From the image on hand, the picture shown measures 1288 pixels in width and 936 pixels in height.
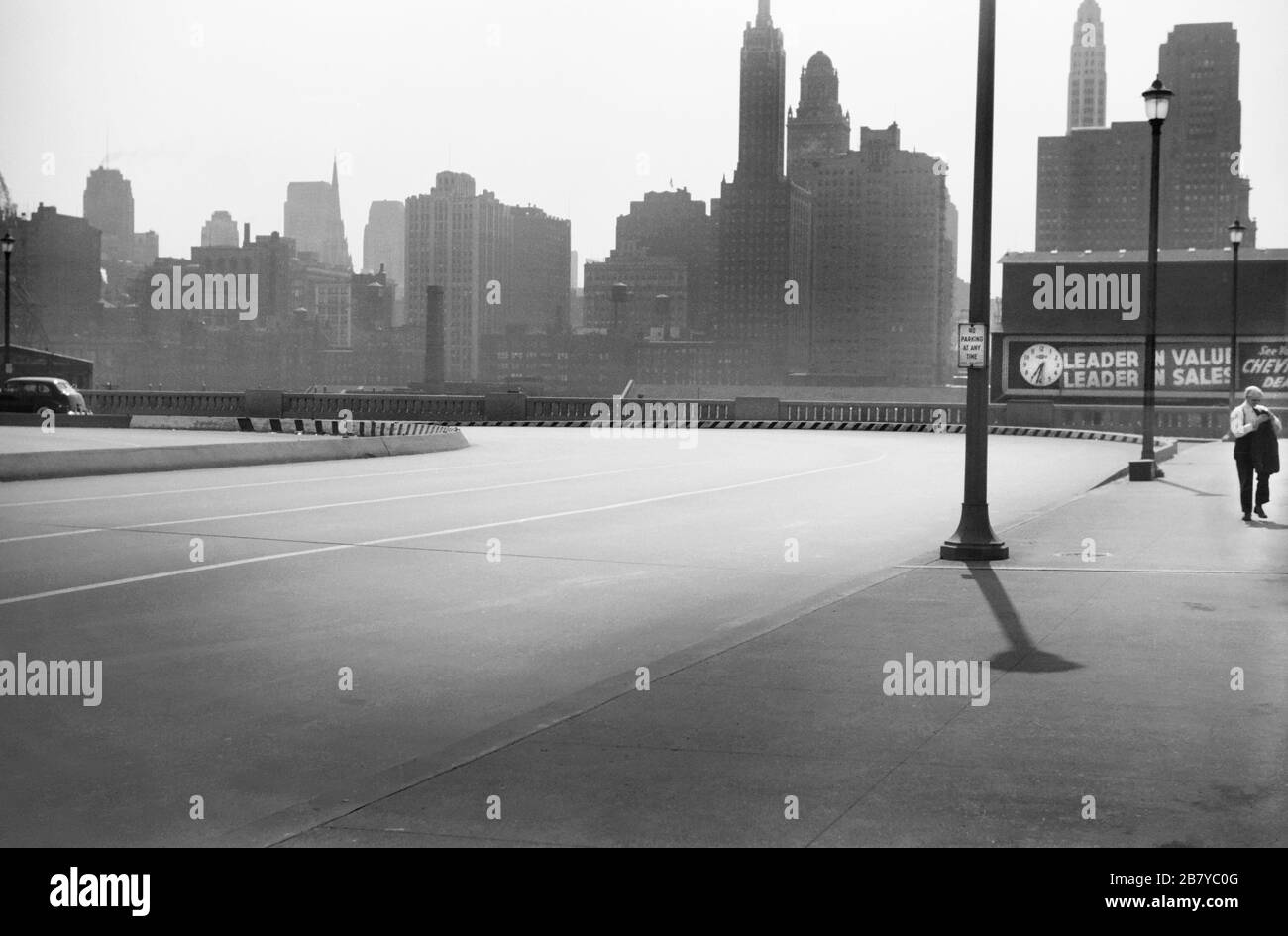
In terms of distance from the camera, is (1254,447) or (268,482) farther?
(268,482)

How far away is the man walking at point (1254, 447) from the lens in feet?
57.1

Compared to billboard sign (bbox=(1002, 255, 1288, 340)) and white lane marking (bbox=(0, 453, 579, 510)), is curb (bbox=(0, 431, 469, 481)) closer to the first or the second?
white lane marking (bbox=(0, 453, 579, 510))

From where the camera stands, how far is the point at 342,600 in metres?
11.7

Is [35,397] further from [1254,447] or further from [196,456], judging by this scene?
[1254,447]

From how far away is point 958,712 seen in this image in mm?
7535

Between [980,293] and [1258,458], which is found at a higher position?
[980,293]

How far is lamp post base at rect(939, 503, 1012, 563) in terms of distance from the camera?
1370cm

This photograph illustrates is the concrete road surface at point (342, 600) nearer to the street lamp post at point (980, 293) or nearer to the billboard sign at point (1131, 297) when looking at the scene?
the street lamp post at point (980, 293)

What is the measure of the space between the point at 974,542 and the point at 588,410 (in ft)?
160

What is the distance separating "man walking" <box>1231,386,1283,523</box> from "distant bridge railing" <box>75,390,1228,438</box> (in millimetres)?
37312

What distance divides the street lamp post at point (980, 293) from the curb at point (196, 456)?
16.7m

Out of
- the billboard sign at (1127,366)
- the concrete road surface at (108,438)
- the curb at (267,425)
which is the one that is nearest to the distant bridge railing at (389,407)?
the curb at (267,425)

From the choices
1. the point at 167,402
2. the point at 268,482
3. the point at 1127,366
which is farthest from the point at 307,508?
the point at 1127,366
